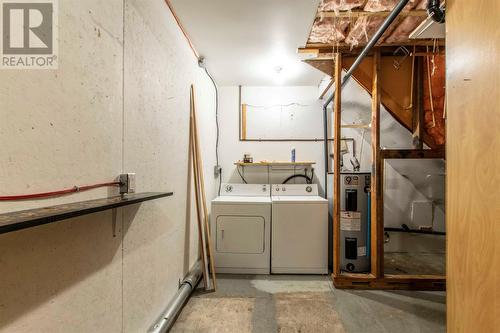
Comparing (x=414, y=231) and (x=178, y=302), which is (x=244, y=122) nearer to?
(x=178, y=302)

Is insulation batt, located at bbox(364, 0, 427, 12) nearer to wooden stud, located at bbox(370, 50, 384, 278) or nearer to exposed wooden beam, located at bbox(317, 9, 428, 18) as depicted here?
exposed wooden beam, located at bbox(317, 9, 428, 18)

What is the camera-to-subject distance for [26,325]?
2.25 ft

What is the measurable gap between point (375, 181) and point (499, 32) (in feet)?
5.72

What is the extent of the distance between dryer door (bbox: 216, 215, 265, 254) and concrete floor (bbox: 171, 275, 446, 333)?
34 centimetres

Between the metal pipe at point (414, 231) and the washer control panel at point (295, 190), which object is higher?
the washer control panel at point (295, 190)

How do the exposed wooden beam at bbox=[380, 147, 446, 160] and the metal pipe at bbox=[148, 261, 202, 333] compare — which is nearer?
the metal pipe at bbox=[148, 261, 202, 333]

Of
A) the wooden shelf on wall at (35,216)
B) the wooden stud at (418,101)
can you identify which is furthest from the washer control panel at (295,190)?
the wooden shelf on wall at (35,216)

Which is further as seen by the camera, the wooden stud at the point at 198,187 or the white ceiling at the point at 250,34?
the wooden stud at the point at 198,187

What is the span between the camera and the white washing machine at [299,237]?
8.30 ft

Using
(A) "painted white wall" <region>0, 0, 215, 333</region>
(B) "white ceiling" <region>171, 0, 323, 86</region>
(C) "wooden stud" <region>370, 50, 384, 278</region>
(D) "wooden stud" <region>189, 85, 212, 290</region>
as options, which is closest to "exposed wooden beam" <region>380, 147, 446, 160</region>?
(C) "wooden stud" <region>370, 50, 384, 278</region>

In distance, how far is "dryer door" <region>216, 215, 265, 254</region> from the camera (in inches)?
101

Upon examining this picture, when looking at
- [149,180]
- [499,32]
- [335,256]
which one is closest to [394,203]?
[335,256]

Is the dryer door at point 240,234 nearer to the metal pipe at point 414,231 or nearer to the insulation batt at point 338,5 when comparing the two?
the metal pipe at point 414,231

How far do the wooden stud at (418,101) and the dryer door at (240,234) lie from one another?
1.91 metres
